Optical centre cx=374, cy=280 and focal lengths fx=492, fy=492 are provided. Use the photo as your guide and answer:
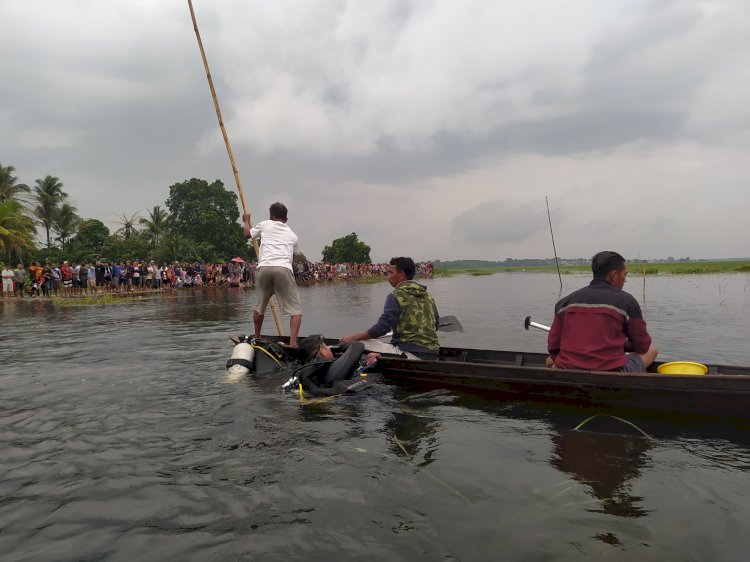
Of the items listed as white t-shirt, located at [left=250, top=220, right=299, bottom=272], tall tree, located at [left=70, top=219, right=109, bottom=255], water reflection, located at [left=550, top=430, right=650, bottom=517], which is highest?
tall tree, located at [left=70, top=219, right=109, bottom=255]

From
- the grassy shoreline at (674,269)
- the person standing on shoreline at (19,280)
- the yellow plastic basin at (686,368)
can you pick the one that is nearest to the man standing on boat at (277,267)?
the yellow plastic basin at (686,368)

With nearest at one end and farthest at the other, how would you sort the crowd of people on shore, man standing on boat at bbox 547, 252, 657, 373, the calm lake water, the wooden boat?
the calm lake water
the wooden boat
man standing on boat at bbox 547, 252, 657, 373
the crowd of people on shore

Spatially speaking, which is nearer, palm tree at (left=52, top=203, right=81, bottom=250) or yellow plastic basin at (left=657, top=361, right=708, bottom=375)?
yellow plastic basin at (left=657, top=361, right=708, bottom=375)

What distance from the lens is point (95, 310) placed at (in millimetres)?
19891

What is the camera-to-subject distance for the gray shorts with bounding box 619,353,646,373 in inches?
216

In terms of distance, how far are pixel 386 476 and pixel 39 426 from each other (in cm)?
400

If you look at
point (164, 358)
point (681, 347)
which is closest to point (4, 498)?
point (164, 358)

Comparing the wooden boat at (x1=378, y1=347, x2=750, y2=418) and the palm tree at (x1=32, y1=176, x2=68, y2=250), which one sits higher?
the palm tree at (x1=32, y1=176, x2=68, y2=250)

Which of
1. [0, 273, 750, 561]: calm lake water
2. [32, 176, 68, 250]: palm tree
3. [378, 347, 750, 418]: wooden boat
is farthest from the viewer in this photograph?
[32, 176, 68, 250]: palm tree

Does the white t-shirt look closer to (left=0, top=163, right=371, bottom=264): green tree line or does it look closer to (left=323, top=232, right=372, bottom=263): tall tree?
(left=0, top=163, right=371, bottom=264): green tree line

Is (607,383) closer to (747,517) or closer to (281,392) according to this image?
(747,517)

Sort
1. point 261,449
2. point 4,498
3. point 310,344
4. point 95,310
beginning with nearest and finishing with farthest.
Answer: point 4,498, point 261,449, point 310,344, point 95,310

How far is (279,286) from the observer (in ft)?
28.3

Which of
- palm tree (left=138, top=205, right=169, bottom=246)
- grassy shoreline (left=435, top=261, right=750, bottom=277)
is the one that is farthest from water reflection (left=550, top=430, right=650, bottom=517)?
palm tree (left=138, top=205, right=169, bottom=246)
